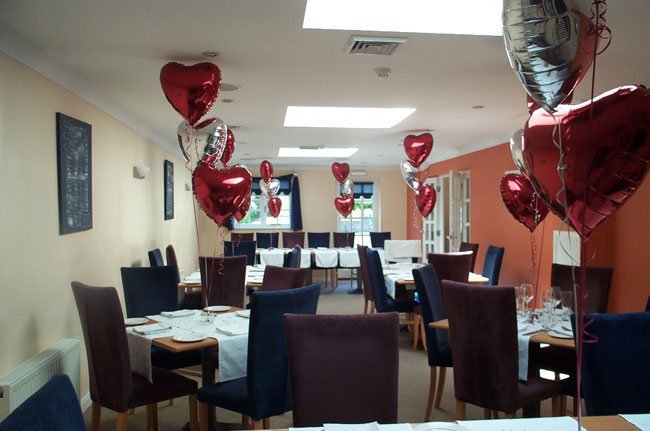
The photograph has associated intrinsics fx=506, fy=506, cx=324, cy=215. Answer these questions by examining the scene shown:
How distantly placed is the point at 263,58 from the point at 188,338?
5.71 feet

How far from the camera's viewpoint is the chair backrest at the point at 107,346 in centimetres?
250

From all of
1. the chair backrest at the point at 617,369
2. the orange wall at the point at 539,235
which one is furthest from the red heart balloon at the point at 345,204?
the chair backrest at the point at 617,369

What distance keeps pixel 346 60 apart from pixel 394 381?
2049mm

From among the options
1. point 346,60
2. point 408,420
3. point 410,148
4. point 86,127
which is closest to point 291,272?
point 408,420

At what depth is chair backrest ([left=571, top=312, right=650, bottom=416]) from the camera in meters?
2.04

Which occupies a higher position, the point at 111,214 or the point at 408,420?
the point at 111,214

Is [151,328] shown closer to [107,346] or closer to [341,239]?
[107,346]

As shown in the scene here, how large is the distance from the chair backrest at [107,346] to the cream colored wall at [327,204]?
7808 mm

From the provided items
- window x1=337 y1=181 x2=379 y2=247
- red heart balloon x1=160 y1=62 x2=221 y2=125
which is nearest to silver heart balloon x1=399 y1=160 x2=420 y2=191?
red heart balloon x1=160 y1=62 x2=221 y2=125

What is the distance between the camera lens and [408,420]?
3.25 meters

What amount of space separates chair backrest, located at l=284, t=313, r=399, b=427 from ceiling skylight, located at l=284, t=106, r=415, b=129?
12.8 ft

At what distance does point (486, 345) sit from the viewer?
2.52m

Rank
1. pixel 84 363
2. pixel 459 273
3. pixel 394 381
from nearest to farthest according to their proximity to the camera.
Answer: pixel 394 381 → pixel 84 363 → pixel 459 273

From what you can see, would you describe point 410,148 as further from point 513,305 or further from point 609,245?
point 513,305
